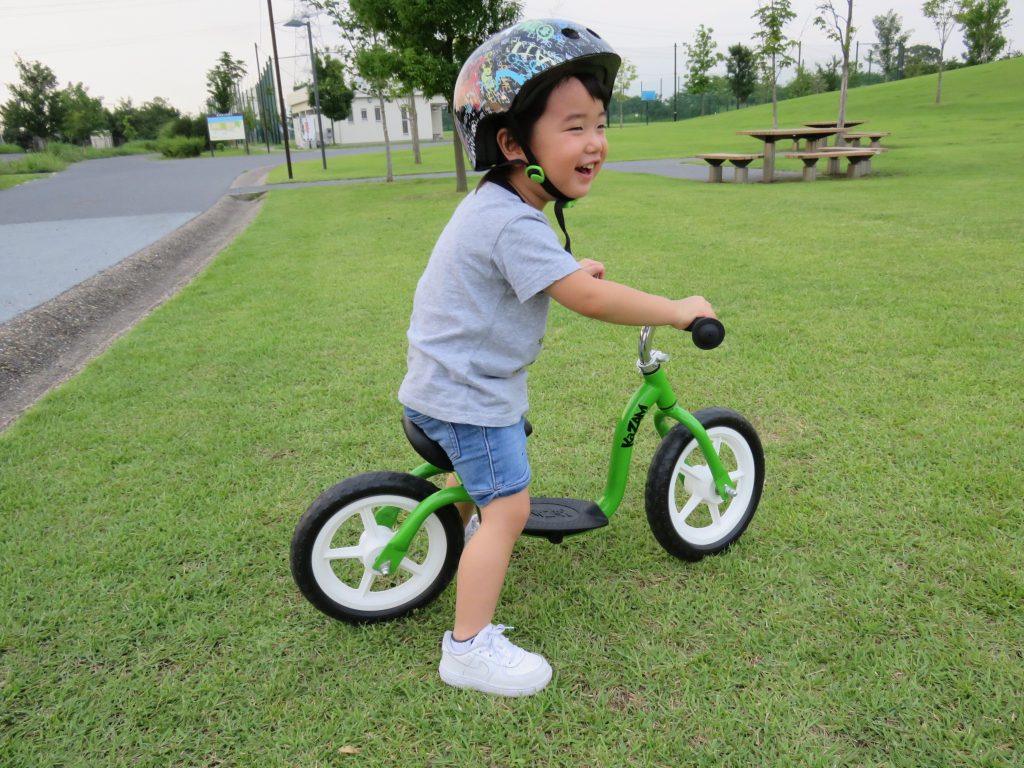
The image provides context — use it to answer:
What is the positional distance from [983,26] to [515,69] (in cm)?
4899

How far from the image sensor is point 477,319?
1.84 metres

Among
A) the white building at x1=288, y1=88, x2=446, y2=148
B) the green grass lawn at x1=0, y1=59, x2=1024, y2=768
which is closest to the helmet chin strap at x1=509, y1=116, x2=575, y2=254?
the green grass lawn at x1=0, y1=59, x2=1024, y2=768

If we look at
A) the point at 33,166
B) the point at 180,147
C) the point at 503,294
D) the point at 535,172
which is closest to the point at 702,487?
the point at 503,294

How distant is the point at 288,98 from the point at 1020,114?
5821cm

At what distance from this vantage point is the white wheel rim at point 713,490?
240 centimetres

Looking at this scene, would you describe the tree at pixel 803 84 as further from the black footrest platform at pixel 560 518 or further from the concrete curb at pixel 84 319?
the black footrest platform at pixel 560 518

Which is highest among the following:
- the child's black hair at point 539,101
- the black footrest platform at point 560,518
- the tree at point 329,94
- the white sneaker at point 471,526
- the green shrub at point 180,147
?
the tree at point 329,94

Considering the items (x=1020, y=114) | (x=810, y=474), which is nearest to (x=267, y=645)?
(x=810, y=474)

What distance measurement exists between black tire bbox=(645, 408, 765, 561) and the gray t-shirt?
607mm

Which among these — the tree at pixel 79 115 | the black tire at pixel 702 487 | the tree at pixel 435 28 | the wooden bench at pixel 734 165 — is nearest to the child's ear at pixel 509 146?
the black tire at pixel 702 487

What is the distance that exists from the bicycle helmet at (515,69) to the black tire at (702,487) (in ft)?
3.38

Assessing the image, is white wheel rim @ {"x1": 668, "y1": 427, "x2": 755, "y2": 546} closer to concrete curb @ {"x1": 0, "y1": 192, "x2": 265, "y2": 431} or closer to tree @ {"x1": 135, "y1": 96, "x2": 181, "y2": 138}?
concrete curb @ {"x1": 0, "y1": 192, "x2": 265, "y2": 431}

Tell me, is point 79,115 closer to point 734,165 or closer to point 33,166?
point 33,166

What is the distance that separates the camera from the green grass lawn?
179cm
